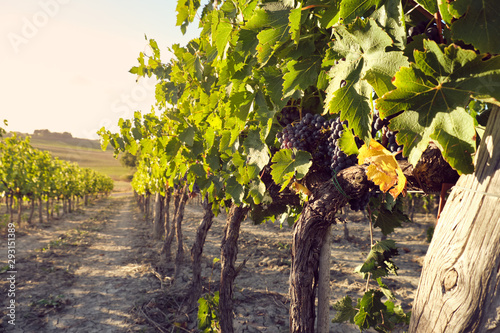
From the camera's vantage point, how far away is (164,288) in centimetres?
626

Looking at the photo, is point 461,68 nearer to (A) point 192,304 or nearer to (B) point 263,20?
(B) point 263,20

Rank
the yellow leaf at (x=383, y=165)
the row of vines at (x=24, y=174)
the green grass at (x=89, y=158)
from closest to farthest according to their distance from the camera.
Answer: the yellow leaf at (x=383, y=165) < the row of vines at (x=24, y=174) < the green grass at (x=89, y=158)

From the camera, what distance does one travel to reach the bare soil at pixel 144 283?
493cm

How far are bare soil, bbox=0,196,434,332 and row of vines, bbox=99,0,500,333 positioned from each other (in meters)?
0.69

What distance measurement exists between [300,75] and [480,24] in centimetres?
70

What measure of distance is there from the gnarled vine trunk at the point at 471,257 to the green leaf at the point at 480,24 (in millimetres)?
217

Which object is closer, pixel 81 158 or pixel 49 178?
pixel 49 178

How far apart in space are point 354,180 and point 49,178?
18.8 meters

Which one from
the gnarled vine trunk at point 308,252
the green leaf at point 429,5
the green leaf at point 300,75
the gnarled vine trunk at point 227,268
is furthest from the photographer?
the gnarled vine trunk at point 227,268

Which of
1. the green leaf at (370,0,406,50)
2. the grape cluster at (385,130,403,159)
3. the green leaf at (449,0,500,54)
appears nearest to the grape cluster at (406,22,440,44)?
the green leaf at (370,0,406,50)

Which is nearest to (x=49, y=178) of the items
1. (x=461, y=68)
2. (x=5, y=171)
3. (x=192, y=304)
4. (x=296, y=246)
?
(x=5, y=171)

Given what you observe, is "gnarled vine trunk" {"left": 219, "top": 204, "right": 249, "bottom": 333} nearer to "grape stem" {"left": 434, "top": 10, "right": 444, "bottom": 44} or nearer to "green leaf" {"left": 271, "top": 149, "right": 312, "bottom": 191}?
"green leaf" {"left": 271, "top": 149, "right": 312, "bottom": 191}

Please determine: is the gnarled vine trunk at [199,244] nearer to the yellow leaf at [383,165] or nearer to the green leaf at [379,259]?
the green leaf at [379,259]

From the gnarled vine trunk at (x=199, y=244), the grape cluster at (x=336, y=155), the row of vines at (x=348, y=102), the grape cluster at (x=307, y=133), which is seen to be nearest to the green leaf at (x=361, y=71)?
the row of vines at (x=348, y=102)
